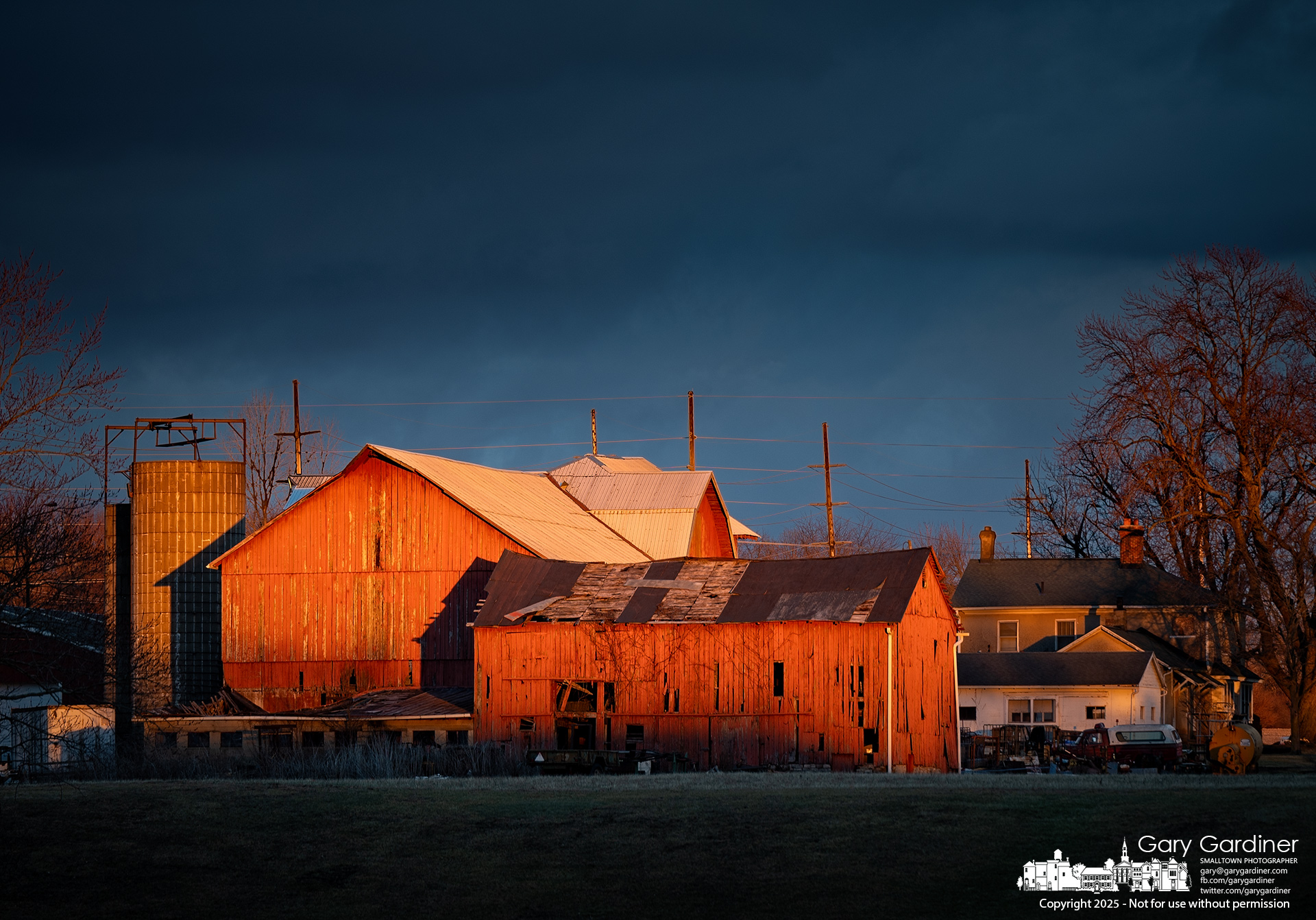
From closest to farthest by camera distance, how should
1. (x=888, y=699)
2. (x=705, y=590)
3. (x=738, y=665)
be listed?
(x=888, y=699), (x=738, y=665), (x=705, y=590)

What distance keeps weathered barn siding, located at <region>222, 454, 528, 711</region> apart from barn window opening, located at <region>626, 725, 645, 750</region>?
328 inches

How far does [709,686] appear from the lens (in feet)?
130

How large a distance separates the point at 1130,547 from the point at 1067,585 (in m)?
3.32


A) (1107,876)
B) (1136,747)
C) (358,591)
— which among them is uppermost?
(358,591)

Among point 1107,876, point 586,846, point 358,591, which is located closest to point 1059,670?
point 358,591

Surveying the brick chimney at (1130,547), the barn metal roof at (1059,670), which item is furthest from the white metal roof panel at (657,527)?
the brick chimney at (1130,547)

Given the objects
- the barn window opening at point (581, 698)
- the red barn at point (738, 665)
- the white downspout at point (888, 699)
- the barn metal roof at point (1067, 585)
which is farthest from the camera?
the barn metal roof at point (1067, 585)

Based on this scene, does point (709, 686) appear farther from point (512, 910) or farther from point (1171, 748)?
point (512, 910)

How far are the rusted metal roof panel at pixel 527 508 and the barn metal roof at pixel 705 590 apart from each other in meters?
4.17

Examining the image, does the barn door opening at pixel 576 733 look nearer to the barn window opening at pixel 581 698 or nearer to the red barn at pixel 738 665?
the red barn at pixel 738 665

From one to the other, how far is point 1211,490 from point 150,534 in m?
38.3

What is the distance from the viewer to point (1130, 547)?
214ft

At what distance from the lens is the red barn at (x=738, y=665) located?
38594mm

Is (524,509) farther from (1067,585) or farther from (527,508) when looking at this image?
(1067,585)
